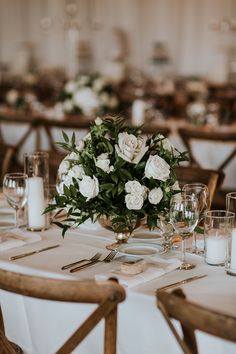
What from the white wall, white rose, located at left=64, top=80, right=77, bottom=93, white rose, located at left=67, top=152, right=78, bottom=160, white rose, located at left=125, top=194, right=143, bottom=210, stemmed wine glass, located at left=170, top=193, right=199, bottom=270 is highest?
the white wall

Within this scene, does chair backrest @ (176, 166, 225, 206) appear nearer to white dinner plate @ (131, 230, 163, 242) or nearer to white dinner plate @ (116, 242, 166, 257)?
white dinner plate @ (131, 230, 163, 242)

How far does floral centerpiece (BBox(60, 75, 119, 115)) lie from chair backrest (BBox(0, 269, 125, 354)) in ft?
14.5

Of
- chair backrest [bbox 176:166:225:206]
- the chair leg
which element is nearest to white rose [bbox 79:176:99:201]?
the chair leg

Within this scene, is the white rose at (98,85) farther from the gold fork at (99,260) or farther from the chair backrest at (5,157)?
the gold fork at (99,260)

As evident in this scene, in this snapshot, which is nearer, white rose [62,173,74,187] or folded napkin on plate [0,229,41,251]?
white rose [62,173,74,187]

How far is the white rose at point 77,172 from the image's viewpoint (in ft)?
7.91

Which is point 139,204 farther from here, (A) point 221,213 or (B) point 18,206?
(B) point 18,206

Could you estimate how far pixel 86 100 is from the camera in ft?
20.2

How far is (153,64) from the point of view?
13.9m

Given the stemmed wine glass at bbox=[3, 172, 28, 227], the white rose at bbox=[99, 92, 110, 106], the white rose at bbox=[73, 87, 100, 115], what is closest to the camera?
the stemmed wine glass at bbox=[3, 172, 28, 227]

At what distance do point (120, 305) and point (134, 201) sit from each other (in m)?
0.41

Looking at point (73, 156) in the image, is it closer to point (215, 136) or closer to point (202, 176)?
point (202, 176)

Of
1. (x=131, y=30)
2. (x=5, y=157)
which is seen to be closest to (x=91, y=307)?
(x=5, y=157)

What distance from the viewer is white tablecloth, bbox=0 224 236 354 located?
2.02m
